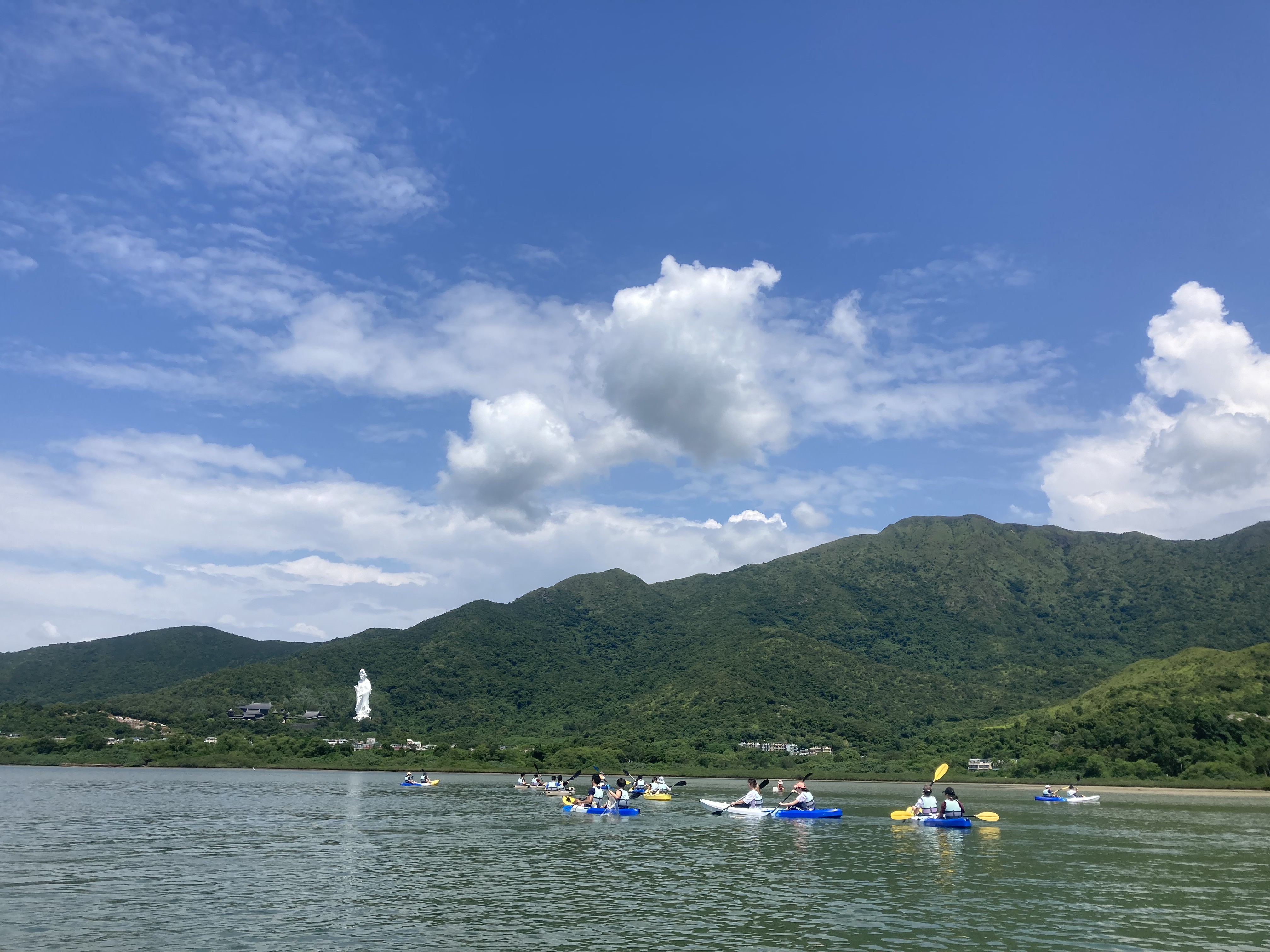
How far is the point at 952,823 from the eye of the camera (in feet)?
153

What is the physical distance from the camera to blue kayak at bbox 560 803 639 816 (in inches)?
2157

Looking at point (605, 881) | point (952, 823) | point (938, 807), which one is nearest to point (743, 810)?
point (938, 807)

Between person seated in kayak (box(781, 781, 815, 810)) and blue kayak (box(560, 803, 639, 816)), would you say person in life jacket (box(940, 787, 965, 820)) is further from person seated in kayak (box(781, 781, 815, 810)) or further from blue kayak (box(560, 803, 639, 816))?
blue kayak (box(560, 803, 639, 816))

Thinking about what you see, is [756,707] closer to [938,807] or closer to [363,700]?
[363,700]

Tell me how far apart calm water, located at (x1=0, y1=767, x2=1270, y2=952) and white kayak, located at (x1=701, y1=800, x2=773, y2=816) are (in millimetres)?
753

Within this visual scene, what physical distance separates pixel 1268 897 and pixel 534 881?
22178 mm

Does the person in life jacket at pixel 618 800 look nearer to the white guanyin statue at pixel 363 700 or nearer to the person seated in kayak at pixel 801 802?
the person seated in kayak at pixel 801 802

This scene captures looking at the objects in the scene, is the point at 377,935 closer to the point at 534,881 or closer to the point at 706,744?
the point at 534,881

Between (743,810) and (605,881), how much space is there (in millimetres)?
27195

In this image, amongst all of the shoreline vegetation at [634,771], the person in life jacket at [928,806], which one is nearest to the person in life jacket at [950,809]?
the person in life jacket at [928,806]

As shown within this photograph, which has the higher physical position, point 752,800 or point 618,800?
point 752,800

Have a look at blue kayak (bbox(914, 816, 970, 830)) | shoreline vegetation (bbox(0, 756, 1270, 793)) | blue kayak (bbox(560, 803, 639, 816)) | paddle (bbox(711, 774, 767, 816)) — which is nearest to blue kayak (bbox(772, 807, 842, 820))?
paddle (bbox(711, 774, 767, 816))

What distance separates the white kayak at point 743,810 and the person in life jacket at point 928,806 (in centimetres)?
851

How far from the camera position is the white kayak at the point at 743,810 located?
52.9 meters
